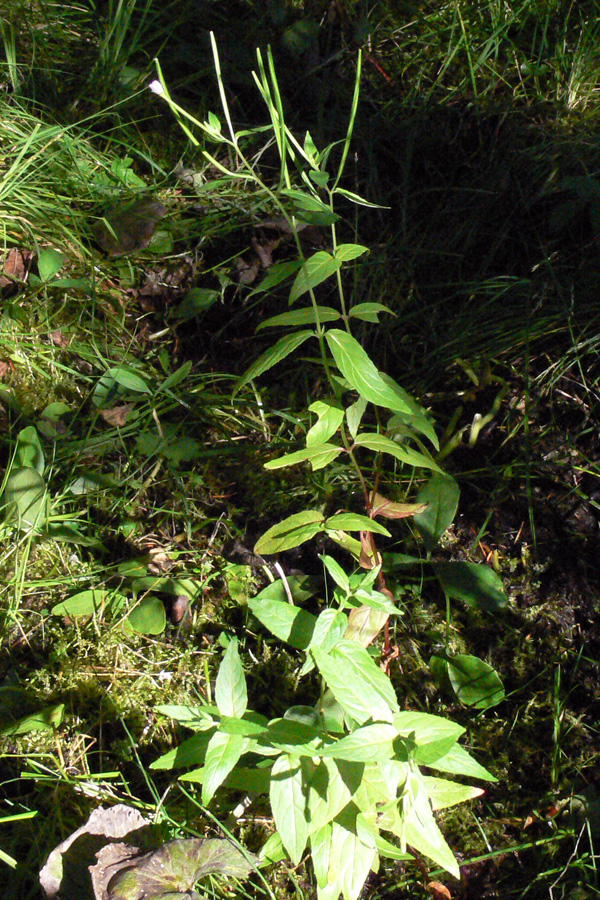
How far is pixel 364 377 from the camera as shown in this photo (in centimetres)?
121

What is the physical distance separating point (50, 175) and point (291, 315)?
4.48 ft

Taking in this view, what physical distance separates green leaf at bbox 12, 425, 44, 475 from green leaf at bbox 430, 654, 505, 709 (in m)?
1.19

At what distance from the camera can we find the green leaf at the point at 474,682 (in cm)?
155

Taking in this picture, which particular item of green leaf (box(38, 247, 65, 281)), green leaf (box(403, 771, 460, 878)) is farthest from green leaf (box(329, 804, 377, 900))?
green leaf (box(38, 247, 65, 281))

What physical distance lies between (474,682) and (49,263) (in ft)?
5.70

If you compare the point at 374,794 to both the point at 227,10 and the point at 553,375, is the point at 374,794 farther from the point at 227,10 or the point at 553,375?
the point at 227,10

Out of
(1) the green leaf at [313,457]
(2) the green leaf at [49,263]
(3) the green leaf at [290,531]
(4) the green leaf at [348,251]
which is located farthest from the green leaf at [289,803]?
(2) the green leaf at [49,263]

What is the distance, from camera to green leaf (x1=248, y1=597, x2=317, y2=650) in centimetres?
128

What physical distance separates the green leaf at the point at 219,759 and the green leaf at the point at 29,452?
0.98 m

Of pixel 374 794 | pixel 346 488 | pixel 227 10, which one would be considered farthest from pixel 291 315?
pixel 227 10

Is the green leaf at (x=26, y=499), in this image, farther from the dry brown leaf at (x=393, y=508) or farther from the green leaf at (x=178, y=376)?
the dry brown leaf at (x=393, y=508)

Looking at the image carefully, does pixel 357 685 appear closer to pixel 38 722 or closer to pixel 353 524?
pixel 353 524

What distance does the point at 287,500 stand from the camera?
73.1 inches

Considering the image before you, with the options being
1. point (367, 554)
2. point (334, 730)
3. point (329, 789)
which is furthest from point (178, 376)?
point (329, 789)
